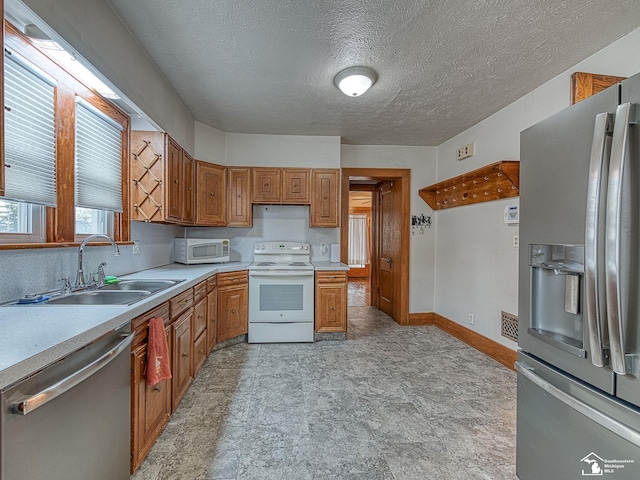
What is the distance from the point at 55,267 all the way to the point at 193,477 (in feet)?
4.67

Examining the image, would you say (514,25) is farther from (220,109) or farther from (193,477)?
(193,477)

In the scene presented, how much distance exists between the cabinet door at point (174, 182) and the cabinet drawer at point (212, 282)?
0.66 metres

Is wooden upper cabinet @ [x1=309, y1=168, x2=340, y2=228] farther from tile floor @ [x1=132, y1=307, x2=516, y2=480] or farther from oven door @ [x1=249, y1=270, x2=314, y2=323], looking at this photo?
tile floor @ [x1=132, y1=307, x2=516, y2=480]

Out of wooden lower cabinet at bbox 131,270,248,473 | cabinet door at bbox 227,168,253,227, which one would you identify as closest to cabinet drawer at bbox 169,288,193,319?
wooden lower cabinet at bbox 131,270,248,473

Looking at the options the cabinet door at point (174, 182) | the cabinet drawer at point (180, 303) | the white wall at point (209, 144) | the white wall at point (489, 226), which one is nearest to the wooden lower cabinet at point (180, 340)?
the cabinet drawer at point (180, 303)

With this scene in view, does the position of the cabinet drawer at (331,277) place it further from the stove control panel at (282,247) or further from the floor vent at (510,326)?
the floor vent at (510,326)

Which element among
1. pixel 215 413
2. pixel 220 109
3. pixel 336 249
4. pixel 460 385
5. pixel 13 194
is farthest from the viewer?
pixel 336 249

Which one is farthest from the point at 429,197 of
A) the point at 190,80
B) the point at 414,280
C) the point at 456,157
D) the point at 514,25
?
the point at 190,80

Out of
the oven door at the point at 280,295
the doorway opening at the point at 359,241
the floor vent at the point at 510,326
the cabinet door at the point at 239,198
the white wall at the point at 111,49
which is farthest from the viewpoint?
the doorway opening at the point at 359,241

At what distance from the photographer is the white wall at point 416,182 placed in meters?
4.27

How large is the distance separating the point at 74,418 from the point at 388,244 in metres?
4.28

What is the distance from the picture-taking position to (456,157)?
3.79 meters

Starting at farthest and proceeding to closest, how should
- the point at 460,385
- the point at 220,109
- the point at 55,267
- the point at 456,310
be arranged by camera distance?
1. the point at 456,310
2. the point at 220,109
3. the point at 460,385
4. the point at 55,267

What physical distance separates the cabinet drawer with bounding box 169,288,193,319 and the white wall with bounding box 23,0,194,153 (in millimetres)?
1384
